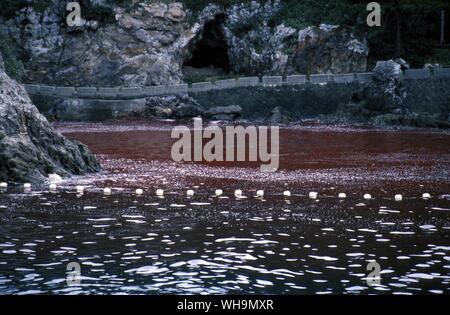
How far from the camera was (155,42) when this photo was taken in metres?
A: 68.0

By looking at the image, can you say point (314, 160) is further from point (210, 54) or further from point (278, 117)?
point (210, 54)

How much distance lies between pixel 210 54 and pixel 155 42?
31.0 ft

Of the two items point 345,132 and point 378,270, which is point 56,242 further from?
point 345,132

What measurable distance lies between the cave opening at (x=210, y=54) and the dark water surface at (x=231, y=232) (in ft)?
132

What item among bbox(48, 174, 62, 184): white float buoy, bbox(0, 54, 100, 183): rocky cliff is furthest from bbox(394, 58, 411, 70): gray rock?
bbox(48, 174, 62, 184): white float buoy

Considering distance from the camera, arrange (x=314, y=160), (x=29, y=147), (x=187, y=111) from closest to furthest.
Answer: (x=29, y=147) → (x=314, y=160) → (x=187, y=111)

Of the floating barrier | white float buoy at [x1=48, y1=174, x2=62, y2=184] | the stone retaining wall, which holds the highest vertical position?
the stone retaining wall

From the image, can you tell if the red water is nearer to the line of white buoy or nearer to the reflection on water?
the line of white buoy

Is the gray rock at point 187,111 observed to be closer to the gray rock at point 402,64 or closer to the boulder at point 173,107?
the boulder at point 173,107

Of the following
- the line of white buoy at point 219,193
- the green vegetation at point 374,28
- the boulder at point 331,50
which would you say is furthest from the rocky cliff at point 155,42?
the line of white buoy at point 219,193

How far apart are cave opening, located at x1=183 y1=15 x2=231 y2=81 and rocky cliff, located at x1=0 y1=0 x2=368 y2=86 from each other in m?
0.33

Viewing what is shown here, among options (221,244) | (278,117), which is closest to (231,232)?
(221,244)

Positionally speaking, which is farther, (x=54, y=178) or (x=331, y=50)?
(x=331, y=50)

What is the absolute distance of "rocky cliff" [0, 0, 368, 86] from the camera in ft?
214
